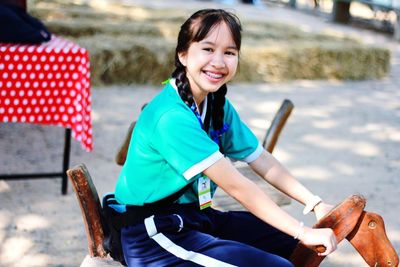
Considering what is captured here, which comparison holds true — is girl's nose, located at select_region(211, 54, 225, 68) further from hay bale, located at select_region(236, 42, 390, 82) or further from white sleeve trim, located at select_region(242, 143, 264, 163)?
hay bale, located at select_region(236, 42, 390, 82)

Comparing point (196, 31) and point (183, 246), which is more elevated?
point (196, 31)

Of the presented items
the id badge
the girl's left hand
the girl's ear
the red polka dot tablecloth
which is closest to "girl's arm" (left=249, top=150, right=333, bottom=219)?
the girl's left hand

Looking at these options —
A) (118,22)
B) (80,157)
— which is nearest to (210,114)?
(80,157)

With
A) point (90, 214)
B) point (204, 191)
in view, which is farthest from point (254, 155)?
point (90, 214)

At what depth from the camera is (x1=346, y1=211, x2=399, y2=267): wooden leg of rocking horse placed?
5.88ft

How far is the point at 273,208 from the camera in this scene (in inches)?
72.0

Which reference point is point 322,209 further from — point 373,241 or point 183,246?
point 183,246

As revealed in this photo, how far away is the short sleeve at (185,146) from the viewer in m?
1.77

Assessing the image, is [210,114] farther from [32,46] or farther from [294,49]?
[294,49]

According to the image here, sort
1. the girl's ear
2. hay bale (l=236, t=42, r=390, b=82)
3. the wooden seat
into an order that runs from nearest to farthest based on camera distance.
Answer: the wooden seat → the girl's ear → hay bale (l=236, t=42, r=390, b=82)

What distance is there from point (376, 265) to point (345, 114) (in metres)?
4.29

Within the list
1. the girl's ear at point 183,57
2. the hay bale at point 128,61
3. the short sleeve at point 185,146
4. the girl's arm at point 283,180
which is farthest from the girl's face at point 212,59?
the hay bale at point 128,61

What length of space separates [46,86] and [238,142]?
155 cm

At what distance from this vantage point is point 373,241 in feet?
5.94
